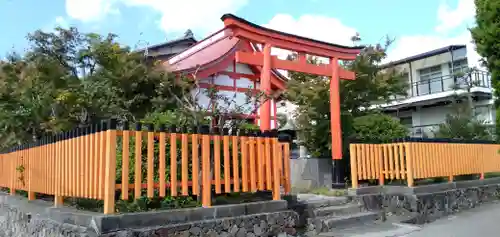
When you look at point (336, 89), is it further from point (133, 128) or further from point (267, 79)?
point (133, 128)

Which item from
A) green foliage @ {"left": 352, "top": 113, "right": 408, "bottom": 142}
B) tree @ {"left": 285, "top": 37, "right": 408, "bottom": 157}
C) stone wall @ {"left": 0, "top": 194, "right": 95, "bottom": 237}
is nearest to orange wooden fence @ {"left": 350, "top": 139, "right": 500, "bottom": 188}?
green foliage @ {"left": 352, "top": 113, "right": 408, "bottom": 142}

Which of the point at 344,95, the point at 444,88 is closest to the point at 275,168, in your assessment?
the point at 344,95

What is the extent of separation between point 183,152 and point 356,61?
9.36m

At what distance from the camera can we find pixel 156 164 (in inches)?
254

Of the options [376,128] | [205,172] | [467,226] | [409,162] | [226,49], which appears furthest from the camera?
[226,49]

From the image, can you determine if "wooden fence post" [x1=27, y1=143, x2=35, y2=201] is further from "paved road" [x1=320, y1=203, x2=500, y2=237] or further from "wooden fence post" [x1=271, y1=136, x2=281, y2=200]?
"paved road" [x1=320, y1=203, x2=500, y2=237]

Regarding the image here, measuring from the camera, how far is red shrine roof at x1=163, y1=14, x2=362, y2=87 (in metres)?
9.90

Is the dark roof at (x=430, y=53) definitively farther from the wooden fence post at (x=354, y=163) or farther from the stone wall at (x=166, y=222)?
the stone wall at (x=166, y=222)

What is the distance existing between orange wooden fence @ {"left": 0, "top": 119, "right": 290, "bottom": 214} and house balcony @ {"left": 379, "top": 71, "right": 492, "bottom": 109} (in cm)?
1252

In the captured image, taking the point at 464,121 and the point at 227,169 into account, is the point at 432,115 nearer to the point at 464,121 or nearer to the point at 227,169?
the point at 464,121

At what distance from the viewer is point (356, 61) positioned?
13672 millimetres

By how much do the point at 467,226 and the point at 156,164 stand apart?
21.9ft

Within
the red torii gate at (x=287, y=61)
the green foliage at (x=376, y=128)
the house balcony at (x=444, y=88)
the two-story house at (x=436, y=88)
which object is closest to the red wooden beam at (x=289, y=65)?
the red torii gate at (x=287, y=61)

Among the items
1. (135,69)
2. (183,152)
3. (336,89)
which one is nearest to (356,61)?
(336,89)
